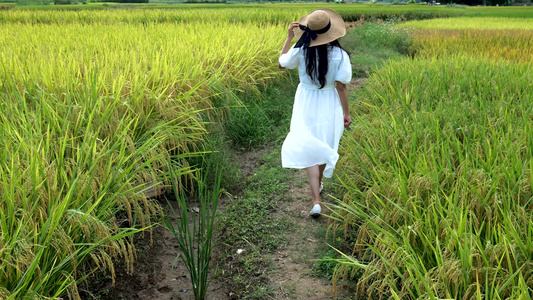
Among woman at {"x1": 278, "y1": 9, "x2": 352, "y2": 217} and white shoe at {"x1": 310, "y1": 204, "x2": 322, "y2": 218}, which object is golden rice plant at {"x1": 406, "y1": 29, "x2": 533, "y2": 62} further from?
white shoe at {"x1": 310, "y1": 204, "x2": 322, "y2": 218}

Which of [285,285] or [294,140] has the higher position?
[294,140]

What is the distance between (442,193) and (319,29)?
129cm

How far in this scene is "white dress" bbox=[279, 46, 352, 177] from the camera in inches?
121

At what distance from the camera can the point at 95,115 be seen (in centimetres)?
298

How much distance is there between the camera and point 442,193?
233cm

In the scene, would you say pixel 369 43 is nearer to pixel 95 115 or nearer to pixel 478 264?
pixel 95 115

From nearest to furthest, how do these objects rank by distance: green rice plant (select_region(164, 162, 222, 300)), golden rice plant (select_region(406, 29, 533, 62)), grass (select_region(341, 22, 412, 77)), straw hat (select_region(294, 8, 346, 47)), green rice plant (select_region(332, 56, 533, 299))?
green rice plant (select_region(332, 56, 533, 299)), green rice plant (select_region(164, 162, 222, 300)), straw hat (select_region(294, 8, 346, 47)), golden rice plant (select_region(406, 29, 533, 62)), grass (select_region(341, 22, 412, 77))

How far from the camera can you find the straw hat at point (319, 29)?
2.90 meters

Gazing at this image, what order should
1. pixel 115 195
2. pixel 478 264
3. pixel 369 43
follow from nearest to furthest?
pixel 478 264, pixel 115 195, pixel 369 43

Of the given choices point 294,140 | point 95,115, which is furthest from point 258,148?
point 95,115

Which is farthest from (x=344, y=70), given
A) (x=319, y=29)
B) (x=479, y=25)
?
(x=479, y=25)

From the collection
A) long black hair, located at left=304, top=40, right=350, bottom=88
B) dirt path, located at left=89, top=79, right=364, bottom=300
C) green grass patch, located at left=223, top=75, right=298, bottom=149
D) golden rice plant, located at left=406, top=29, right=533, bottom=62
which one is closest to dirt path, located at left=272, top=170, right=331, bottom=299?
dirt path, located at left=89, top=79, right=364, bottom=300

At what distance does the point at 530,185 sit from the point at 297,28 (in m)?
1.73

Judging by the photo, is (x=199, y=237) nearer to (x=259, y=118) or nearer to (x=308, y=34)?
(x=308, y=34)
